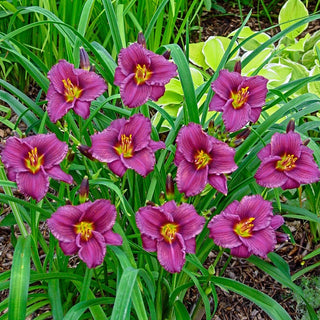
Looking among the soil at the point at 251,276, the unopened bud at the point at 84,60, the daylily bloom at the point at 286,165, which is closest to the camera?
the daylily bloom at the point at 286,165

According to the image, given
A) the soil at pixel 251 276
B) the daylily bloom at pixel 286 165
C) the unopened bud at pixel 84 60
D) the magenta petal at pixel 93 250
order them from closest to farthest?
the magenta petal at pixel 93 250 → the daylily bloom at pixel 286 165 → the unopened bud at pixel 84 60 → the soil at pixel 251 276

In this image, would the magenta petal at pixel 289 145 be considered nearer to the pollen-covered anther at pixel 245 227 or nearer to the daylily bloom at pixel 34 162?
the pollen-covered anther at pixel 245 227

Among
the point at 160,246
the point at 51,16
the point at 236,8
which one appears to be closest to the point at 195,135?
the point at 160,246

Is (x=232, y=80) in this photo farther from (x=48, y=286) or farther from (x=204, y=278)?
(x=48, y=286)

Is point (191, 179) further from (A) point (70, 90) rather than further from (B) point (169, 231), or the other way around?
(A) point (70, 90)

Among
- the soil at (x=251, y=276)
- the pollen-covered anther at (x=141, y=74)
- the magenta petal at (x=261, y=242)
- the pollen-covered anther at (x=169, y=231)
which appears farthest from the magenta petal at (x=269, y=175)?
the soil at (x=251, y=276)

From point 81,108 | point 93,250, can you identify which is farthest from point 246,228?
point 81,108
